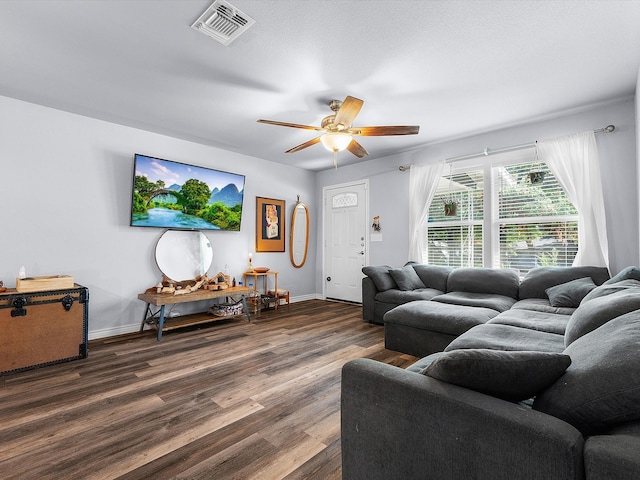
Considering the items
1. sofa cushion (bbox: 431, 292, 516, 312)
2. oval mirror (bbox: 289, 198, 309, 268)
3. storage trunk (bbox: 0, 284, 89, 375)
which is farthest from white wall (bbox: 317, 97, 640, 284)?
storage trunk (bbox: 0, 284, 89, 375)

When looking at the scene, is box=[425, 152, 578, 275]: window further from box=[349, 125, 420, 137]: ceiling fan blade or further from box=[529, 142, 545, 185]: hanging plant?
box=[349, 125, 420, 137]: ceiling fan blade

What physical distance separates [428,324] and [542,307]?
1.06 meters

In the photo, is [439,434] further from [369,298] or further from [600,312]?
[369,298]

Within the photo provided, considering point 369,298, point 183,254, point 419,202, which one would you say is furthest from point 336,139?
point 183,254

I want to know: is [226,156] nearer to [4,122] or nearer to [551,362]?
[4,122]

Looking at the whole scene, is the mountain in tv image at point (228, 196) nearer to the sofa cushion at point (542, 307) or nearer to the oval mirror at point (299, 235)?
the oval mirror at point (299, 235)

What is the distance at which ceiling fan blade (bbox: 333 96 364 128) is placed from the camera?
2.62 metres

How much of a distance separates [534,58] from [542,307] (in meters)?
2.14

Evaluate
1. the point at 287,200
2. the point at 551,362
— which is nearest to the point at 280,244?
the point at 287,200

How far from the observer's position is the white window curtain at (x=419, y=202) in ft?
15.1

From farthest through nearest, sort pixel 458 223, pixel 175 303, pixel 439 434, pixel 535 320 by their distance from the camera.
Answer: pixel 458 223, pixel 175 303, pixel 535 320, pixel 439 434

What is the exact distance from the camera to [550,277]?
133 inches

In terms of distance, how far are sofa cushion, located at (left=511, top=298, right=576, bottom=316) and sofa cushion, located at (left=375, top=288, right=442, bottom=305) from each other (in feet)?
3.21

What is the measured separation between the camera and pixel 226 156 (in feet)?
16.0
